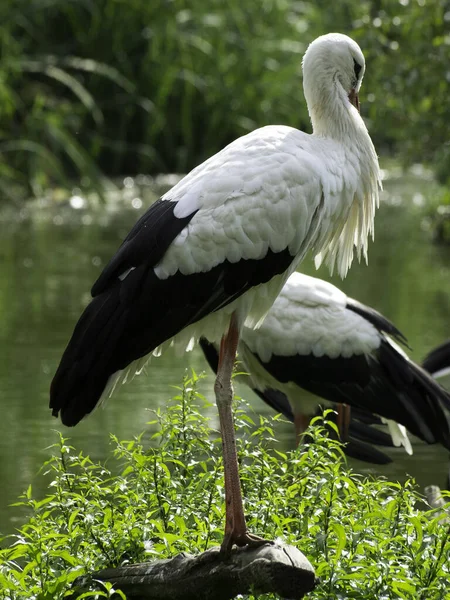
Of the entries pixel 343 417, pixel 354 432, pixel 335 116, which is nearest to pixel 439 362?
pixel 354 432

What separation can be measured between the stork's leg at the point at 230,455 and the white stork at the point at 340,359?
171 centimetres

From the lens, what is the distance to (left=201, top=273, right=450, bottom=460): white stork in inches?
248

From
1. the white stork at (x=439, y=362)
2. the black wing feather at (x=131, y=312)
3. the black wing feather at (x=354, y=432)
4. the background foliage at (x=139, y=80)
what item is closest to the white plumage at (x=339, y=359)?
the black wing feather at (x=354, y=432)

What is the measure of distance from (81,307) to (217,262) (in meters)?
6.88

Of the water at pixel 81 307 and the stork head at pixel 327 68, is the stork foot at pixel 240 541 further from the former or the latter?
the water at pixel 81 307

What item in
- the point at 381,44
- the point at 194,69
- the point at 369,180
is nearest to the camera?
the point at 369,180

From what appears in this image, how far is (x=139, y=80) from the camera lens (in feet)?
64.6

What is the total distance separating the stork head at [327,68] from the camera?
4.93 m

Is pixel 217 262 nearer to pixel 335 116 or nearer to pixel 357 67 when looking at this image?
pixel 335 116

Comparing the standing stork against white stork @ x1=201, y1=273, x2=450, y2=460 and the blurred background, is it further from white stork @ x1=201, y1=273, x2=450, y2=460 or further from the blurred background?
the blurred background

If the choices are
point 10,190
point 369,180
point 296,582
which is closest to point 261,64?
point 10,190

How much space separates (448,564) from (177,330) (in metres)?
1.19

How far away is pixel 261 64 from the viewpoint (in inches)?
787

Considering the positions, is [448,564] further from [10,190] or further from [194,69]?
[194,69]
